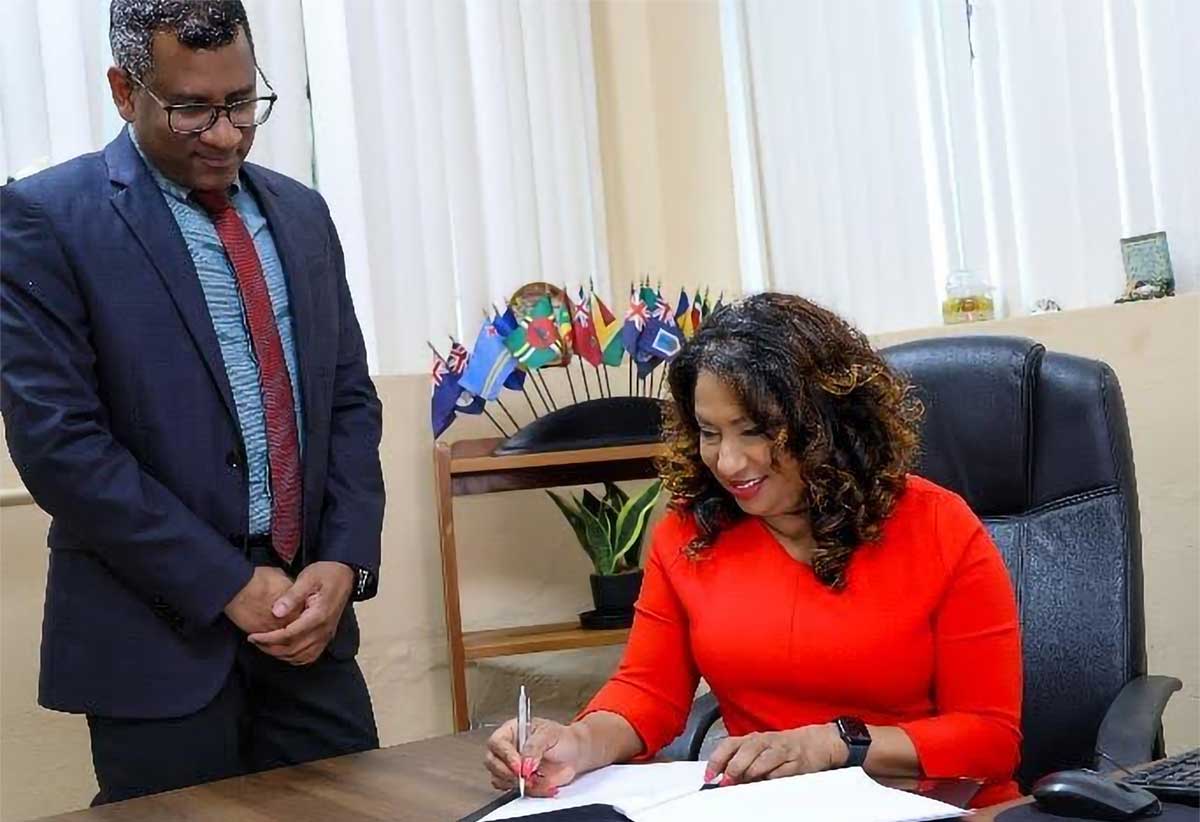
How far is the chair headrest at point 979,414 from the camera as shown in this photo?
174 centimetres

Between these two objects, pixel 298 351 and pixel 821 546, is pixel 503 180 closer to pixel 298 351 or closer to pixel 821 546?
pixel 298 351

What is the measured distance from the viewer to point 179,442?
171 cm

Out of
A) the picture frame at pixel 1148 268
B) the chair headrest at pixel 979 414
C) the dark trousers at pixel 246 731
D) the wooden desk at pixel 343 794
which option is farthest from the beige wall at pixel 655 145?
the wooden desk at pixel 343 794

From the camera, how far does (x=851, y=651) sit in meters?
1.49

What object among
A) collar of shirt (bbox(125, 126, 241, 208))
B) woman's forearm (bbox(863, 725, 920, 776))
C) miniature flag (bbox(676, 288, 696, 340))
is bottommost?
woman's forearm (bbox(863, 725, 920, 776))

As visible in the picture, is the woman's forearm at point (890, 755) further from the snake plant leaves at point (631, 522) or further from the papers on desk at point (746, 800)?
the snake plant leaves at point (631, 522)

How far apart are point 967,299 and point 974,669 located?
1245 millimetres

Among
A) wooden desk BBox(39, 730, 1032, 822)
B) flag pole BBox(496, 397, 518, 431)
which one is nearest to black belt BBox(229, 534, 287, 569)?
wooden desk BBox(39, 730, 1032, 822)

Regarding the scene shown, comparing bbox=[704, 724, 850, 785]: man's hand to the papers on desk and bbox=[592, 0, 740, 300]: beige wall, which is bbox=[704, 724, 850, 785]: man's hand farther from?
bbox=[592, 0, 740, 300]: beige wall

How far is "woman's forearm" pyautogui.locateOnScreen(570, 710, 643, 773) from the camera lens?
4.73 ft

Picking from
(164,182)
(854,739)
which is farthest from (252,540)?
(854,739)

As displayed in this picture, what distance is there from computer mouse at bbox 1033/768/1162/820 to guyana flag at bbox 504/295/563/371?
5.46ft

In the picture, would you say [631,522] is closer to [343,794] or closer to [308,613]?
[308,613]

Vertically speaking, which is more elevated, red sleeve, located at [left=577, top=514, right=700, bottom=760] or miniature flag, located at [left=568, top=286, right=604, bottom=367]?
miniature flag, located at [left=568, top=286, right=604, bottom=367]
